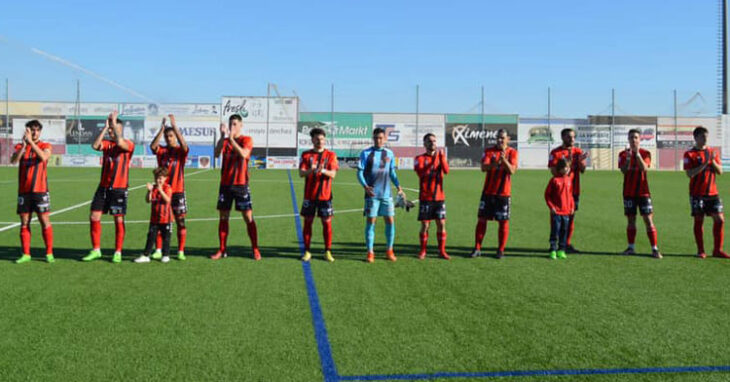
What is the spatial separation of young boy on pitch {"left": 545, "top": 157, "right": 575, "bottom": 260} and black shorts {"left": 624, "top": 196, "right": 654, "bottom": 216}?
0.93 meters

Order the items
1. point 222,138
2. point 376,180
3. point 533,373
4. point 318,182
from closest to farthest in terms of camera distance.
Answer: point 533,373 < point 222,138 < point 318,182 < point 376,180

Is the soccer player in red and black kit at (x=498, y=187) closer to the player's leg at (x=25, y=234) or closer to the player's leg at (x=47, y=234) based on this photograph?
the player's leg at (x=47, y=234)

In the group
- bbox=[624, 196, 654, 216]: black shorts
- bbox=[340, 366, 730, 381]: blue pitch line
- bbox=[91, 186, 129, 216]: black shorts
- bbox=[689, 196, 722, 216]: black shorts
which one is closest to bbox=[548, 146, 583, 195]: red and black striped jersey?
bbox=[624, 196, 654, 216]: black shorts

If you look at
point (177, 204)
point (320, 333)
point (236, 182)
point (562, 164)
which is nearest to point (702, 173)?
point (562, 164)

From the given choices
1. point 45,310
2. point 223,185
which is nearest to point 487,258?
point 223,185

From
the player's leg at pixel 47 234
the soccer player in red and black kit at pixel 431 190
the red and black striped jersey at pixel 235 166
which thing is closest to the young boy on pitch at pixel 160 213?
the red and black striped jersey at pixel 235 166

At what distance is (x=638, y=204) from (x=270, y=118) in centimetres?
4558

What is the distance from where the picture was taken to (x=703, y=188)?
26.5 feet

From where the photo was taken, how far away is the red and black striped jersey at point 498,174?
767 cm

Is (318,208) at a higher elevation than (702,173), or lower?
lower

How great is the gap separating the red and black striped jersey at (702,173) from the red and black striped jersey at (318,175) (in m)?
5.48

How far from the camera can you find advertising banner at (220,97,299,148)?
166 ft

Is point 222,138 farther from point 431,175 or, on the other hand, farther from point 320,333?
point 320,333

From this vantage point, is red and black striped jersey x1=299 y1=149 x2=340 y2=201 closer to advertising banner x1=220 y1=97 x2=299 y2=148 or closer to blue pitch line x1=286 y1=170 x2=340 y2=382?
blue pitch line x1=286 y1=170 x2=340 y2=382
